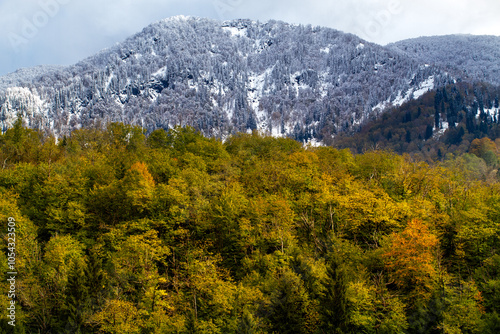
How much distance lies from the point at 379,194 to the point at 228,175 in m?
25.1

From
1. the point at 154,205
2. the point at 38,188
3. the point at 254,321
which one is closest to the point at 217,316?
the point at 254,321

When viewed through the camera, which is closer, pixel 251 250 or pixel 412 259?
pixel 412 259

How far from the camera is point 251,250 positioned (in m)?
46.6

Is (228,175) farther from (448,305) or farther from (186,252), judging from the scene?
(448,305)

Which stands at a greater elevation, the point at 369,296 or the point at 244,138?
the point at 244,138

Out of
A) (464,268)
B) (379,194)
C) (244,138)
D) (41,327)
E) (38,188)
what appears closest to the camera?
(41,327)

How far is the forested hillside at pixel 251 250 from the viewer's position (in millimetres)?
36156

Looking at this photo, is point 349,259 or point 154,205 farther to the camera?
point 154,205

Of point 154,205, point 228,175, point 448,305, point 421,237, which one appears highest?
point 228,175

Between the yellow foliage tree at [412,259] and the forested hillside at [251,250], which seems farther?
the yellow foliage tree at [412,259]

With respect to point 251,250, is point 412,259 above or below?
below

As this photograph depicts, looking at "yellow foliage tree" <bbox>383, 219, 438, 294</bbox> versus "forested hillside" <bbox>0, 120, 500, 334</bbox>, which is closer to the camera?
"forested hillside" <bbox>0, 120, 500, 334</bbox>

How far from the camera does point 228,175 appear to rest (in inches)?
2426

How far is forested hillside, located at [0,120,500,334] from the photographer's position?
36.2 metres
